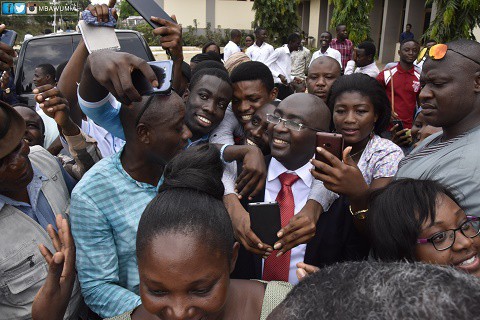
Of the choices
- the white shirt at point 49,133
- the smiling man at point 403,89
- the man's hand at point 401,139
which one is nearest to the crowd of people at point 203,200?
the man's hand at point 401,139

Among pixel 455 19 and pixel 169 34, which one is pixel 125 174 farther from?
pixel 455 19

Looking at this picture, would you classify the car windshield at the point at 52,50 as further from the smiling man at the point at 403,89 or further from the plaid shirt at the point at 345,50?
the plaid shirt at the point at 345,50

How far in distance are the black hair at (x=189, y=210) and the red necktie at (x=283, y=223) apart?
1.79 ft

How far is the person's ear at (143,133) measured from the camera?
1927 millimetres

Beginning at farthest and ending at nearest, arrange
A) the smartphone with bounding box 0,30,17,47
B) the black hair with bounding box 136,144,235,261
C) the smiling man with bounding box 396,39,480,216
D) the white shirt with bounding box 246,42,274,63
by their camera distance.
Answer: the white shirt with bounding box 246,42,274,63
the smartphone with bounding box 0,30,17,47
the smiling man with bounding box 396,39,480,216
the black hair with bounding box 136,144,235,261

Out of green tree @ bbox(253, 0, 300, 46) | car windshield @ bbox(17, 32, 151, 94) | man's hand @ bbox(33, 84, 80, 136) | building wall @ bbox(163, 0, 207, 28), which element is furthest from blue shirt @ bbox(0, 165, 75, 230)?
building wall @ bbox(163, 0, 207, 28)

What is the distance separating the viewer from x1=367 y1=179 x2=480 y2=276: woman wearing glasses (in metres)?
1.59

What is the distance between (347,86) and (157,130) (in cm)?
135

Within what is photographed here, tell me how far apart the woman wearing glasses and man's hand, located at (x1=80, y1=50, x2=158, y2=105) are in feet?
3.48

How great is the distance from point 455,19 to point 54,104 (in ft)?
23.1

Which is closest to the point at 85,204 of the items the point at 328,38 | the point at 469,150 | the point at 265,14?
the point at 469,150

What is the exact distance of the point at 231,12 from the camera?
3525 cm

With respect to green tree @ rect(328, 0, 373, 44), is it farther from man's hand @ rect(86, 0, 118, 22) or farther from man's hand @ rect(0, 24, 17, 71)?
man's hand @ rect(0, 24, 17, 71)

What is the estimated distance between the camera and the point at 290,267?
6.61ft
